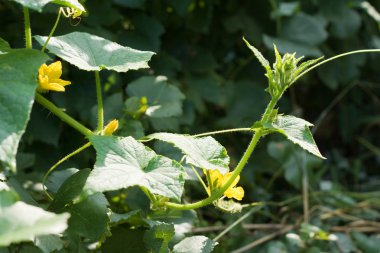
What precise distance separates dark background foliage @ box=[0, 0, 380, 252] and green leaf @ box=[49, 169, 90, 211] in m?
0.29

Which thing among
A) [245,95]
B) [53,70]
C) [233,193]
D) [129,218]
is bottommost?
[245,95]

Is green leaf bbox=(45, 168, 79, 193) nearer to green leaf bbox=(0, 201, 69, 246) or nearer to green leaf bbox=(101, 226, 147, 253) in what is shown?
green leaf bbox=(101, 226, 147, 253)

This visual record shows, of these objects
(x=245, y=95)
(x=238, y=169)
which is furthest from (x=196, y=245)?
(x=245, y=95)

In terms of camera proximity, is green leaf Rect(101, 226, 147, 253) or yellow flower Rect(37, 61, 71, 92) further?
green leaf Rect(101, 226, 147, 253)

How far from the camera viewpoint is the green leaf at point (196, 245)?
3.29 feet

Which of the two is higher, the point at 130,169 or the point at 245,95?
the point at 130,169

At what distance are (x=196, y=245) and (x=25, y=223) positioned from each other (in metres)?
0.46

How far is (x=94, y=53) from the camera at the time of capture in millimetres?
A: 986

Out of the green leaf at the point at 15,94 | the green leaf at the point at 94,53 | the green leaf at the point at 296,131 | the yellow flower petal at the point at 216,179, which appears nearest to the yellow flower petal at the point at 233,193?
the yellow flower petal at the point at 216,179

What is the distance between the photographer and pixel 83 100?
1581 millimetres

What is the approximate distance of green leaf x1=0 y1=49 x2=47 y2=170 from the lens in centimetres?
72

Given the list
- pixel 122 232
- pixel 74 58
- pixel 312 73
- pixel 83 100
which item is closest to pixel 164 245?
pixel 122 232

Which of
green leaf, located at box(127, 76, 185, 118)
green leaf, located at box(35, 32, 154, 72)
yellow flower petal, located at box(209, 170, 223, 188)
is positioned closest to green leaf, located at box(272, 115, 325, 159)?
yellow flower petal, located at box(209, 170, 223, 188)

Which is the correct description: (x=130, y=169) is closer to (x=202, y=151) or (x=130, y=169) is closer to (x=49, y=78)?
(x=202, y=151)
